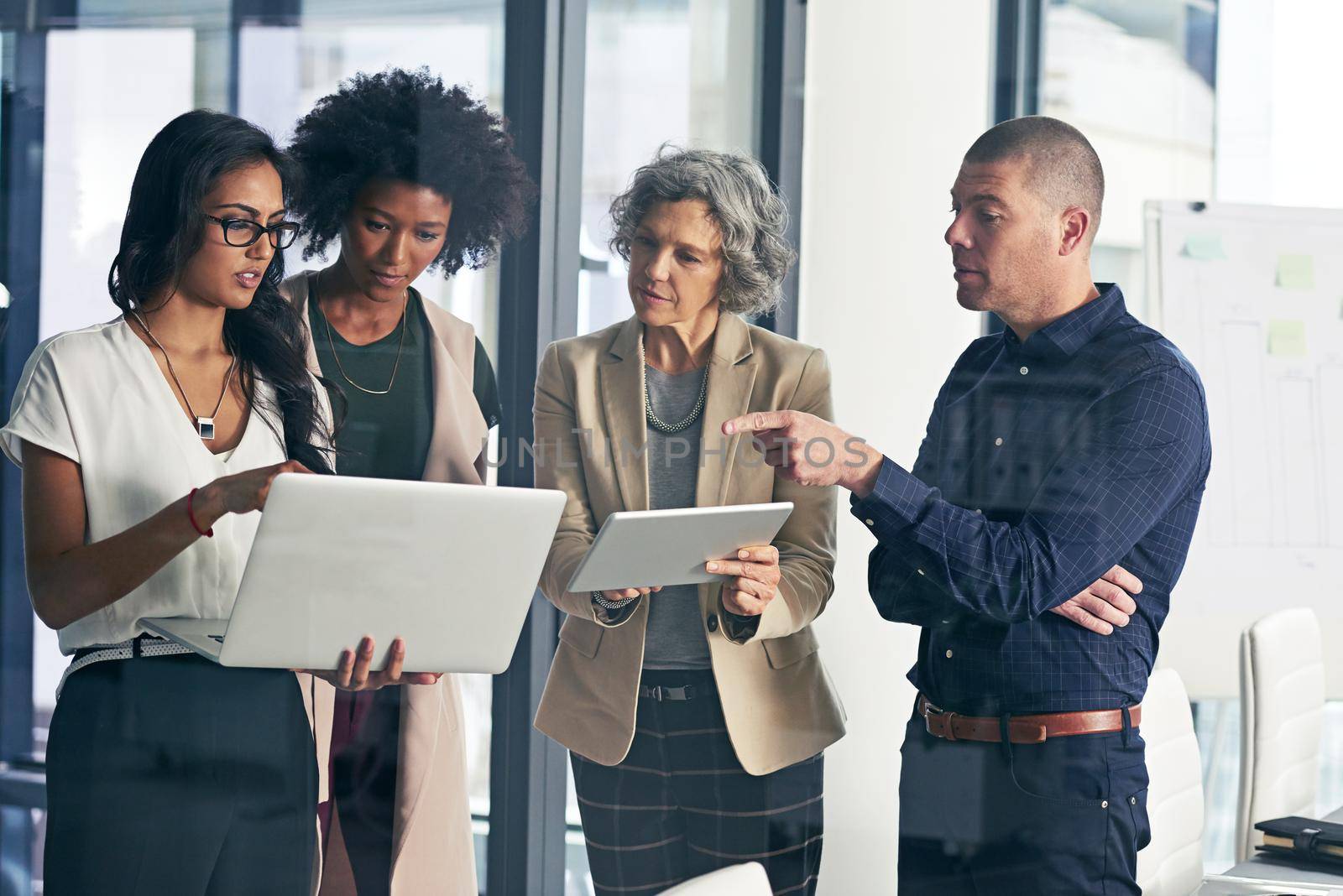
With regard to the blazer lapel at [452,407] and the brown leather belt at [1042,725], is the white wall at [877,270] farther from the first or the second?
the blazer lapel at [452,407]

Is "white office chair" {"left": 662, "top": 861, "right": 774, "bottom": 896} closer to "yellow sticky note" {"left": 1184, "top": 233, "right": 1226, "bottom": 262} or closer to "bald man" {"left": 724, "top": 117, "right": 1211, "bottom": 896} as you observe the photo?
"bald man" {"left": 724, "top": 117, "right": 1211, "bottom": 896}

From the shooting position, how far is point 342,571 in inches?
66.7

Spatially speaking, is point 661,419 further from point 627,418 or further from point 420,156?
point 420,156

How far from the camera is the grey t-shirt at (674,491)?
220 centimetres

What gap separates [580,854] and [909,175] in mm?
1572

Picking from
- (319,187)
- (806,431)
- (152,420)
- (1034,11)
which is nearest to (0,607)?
(152,420)

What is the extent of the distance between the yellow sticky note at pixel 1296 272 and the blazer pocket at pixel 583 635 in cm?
198

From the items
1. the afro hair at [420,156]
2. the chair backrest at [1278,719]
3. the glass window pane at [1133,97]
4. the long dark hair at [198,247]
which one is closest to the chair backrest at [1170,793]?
the chair backrest at [1278,719]

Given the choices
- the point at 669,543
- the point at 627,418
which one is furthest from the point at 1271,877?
the point at 627,418

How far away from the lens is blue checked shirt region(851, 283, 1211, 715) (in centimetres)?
192

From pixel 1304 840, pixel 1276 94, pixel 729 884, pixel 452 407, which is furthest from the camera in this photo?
pixel 1276 94

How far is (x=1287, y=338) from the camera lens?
9.59 feet

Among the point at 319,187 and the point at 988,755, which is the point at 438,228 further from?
the point at 988,755

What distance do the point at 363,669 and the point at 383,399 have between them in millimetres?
524
